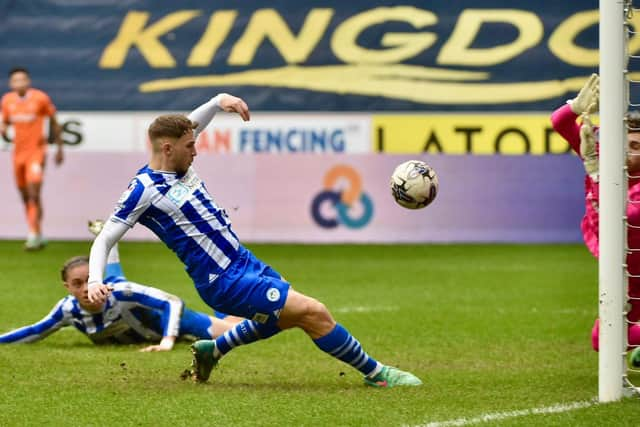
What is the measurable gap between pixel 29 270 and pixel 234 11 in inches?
309

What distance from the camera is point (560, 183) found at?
18.9 metres

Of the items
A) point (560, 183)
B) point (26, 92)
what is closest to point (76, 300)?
point (26, 92)

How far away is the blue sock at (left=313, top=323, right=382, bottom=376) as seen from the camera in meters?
7.24

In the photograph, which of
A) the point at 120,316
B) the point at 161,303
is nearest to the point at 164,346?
the point at 161,303

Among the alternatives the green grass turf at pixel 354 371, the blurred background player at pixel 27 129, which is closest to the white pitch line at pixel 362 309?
the green grass turf at pixel 354 371

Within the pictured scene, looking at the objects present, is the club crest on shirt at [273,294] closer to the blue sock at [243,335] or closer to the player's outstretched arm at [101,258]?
the blue sock at [243,335]

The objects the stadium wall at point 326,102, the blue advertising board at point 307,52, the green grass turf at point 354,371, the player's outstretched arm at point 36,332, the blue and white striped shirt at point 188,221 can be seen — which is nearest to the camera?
the green grass turf at point 354,371

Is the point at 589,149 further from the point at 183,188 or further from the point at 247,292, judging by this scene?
the point at 183,188

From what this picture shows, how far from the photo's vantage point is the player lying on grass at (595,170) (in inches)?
294

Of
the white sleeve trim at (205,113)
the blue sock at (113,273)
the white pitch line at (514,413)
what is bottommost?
the blue sock at (113,273)

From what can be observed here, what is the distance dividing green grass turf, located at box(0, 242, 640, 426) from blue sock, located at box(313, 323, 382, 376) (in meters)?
0.16

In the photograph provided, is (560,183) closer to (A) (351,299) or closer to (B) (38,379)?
(A) (351,299)

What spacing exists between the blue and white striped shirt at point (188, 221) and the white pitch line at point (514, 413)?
159 centimetres

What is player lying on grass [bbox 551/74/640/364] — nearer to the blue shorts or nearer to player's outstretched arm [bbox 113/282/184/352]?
the blue shorts
